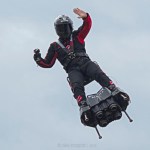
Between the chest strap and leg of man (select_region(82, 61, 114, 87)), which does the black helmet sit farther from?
leg of man (select_region(82, 61, 114, 87))

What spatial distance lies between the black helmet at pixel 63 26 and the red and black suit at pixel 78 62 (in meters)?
0.24

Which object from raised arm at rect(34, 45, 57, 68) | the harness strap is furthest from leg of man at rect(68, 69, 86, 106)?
raised arm at rect(34, 45, 57, 68)

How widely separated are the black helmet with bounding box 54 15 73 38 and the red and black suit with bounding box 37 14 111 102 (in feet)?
0.78

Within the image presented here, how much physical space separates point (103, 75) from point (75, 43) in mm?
1756

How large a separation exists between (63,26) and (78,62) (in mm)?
1480

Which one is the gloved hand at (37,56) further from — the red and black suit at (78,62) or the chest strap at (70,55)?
the chest strap at (70,55)

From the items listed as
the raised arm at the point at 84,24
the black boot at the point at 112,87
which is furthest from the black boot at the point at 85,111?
the raised arm at the point at 84,24

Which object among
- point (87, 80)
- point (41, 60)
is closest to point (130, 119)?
point (87, 80)

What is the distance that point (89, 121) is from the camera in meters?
21.9

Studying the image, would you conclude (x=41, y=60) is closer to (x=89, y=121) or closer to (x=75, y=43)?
(x=75, y=43)

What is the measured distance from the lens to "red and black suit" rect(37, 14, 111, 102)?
2239 centimetres

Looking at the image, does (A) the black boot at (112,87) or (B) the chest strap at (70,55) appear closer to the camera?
(A) the black boot at (112,87)

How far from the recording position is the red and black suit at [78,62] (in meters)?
22.4

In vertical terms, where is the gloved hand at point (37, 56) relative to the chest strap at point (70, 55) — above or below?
above
